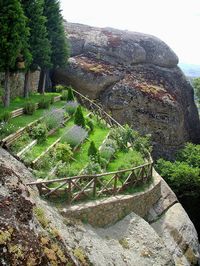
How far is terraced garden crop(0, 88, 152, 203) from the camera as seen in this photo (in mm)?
16922

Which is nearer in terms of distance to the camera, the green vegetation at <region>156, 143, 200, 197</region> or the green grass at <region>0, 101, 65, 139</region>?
the green grass at <region>0, 101, 65, 139</region>

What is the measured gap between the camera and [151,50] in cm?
4941

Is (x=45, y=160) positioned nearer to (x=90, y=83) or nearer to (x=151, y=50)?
(x=90, y=83)

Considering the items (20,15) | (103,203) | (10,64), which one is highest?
(20,15)

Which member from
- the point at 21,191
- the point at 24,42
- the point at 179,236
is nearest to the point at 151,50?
the point at 24,42

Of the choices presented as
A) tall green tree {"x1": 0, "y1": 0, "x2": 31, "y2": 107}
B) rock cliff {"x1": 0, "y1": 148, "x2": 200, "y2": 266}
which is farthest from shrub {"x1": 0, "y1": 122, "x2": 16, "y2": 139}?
tall green tree {"x1": 0, "y1": 0, "x2": 31, "y2": 107}

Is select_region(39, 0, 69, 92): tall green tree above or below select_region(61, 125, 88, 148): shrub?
above

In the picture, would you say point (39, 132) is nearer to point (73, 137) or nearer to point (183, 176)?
point (73, 137)

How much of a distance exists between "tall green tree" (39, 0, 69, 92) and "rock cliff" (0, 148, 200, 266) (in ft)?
61.1

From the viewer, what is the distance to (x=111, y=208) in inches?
688

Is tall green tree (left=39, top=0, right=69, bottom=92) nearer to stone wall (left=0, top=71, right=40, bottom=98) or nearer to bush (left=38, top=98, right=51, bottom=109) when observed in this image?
stone wall (left=0, top=71, right=40, bottom=98)

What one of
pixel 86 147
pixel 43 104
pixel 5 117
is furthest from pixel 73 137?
pixel 43 104

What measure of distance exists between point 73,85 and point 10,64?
17901mm

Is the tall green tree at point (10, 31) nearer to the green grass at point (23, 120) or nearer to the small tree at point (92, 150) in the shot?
the green grass at point (23, 120)
